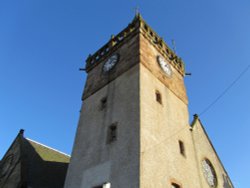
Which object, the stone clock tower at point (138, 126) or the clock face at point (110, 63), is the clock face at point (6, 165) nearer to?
the stone clock tower at point (138, 126)

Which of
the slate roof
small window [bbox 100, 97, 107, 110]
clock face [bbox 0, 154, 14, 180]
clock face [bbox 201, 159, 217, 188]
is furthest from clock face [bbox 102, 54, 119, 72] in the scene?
clock face [bbox 0, 154, 14, 180]

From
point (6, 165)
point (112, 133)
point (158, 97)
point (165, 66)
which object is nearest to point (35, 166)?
point (6, 165)

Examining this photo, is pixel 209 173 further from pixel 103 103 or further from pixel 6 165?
pixel 6 165

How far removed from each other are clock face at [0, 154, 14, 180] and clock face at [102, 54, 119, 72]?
32.8ft

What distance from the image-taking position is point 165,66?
1712 centimetres

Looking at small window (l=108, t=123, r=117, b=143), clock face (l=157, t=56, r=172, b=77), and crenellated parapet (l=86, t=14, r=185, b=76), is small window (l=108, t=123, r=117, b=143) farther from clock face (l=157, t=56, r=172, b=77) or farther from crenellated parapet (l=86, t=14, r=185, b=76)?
crenellated parapet (l=86, t=14, r=185, b=76)

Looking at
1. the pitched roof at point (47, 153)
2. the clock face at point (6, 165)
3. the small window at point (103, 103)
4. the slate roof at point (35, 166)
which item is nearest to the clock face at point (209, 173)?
the small window at point (103, 103)

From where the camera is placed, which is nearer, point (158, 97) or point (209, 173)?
point (158, 97)

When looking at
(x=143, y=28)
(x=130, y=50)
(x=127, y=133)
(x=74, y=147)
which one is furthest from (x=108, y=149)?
(x=143, y=28)

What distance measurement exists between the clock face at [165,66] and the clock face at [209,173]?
6100mm

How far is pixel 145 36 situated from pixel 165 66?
2.46m

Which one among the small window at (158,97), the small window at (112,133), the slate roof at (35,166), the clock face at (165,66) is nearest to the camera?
the small window at (112,133)

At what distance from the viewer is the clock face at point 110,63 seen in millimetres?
16508

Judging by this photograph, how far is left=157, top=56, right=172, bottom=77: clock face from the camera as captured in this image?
54.6 ft
